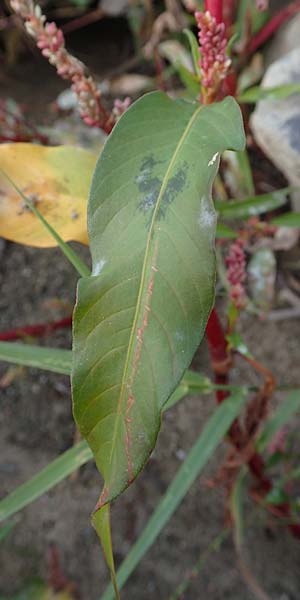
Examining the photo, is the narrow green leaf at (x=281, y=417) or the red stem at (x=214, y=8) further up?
the red stem at (x=214, y=8)

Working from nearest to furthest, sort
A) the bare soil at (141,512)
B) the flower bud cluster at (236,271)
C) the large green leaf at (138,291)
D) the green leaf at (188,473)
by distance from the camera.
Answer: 1. the large green leaf at (138,291)
2. the flower bud cluster at (236,271)
3. the green leaf at (188,473)
4. the bare soil at (141,512)

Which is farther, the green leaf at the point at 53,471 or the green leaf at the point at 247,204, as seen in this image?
the green leaf at the point at 247,204

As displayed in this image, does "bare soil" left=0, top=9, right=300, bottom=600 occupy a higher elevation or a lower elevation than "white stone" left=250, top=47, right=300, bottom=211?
lower

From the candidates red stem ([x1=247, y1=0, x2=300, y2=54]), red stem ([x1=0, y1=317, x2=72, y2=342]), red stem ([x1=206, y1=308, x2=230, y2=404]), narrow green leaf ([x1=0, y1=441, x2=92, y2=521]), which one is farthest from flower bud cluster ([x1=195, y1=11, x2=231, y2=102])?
red stem ([x1=247, y1=0, x2=300, y2=54])

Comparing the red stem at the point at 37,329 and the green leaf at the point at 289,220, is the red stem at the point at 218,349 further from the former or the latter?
the red stem at the point at 37,329

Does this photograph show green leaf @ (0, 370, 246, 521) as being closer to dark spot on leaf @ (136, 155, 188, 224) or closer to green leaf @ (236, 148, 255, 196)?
dark spot on leaf @ (136, 155, 188, 224)

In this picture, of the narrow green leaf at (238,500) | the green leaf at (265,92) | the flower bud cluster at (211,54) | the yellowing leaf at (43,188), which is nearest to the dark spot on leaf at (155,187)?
the flower bud cluster at (211,54)

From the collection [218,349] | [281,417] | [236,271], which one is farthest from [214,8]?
[281,417]
